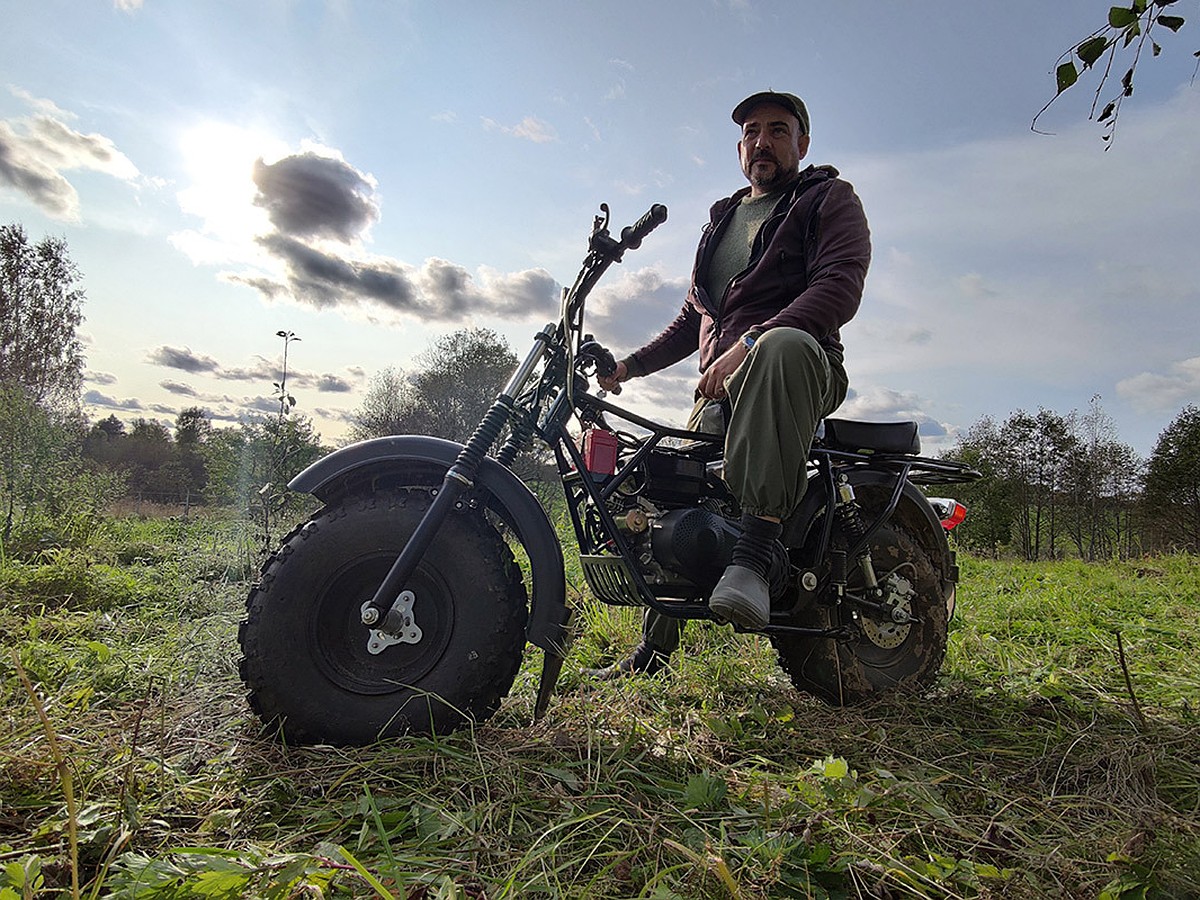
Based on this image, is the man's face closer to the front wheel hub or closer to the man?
the man

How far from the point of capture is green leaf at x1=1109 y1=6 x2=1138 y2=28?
1535 mm

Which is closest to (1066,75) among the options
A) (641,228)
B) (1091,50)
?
(1091,50)

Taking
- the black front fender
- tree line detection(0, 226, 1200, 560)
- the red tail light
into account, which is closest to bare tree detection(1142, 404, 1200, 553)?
tree line detection(0, 226, 1200, 560)

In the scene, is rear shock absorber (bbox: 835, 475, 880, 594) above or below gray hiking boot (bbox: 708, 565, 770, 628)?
above

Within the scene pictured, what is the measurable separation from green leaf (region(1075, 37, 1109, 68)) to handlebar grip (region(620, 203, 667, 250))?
1395mm

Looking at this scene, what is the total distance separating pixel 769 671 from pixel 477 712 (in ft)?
5.95

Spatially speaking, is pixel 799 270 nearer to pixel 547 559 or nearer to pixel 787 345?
pixel 787 345

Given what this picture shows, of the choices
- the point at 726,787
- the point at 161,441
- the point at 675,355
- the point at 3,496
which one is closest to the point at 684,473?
the point at 675,355

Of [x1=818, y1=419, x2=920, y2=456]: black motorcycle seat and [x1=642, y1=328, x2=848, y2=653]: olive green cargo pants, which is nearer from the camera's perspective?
[x1=642, y1=328, x2=848, y2=653]: olive green cargo pants

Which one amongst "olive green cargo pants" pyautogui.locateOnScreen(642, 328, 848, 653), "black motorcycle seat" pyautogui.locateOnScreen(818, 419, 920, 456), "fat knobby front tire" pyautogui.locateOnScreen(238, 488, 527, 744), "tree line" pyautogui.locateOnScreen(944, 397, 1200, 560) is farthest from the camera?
"tree line" pyautogui.locateOnScreen(944, 397, 1200, 560)

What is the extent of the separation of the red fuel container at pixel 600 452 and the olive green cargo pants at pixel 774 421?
1.48 ft

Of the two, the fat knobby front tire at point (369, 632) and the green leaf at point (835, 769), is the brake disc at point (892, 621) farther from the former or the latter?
the fat knobby front tire at point (369, 632)

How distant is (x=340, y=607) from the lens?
7.17 feet

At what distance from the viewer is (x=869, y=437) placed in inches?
119
